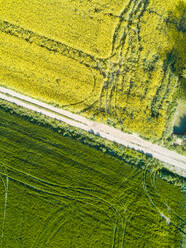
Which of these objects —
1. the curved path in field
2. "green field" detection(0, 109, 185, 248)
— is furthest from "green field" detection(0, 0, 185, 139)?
"green field" detection(0, 109, 185, 248)

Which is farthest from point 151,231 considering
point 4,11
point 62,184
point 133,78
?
point 4,11

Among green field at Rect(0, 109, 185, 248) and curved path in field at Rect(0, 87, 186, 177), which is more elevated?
curved path in field at Rect(0, 87, 186, 177)

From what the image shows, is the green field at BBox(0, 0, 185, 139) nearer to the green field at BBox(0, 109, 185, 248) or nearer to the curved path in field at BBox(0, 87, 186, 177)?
the curved path in field at BBox(0, 87, 186, 177)

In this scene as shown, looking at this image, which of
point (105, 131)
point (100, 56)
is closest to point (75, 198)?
point (105, 131)

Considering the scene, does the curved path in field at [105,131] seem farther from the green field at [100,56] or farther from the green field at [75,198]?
the green field at [75,198]

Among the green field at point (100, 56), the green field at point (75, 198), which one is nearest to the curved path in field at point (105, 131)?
the green field at point (100, 56)

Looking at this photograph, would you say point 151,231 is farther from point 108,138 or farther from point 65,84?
point 65,84
